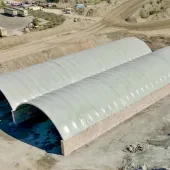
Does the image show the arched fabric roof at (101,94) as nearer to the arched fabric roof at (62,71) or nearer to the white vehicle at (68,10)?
the arched fabric roof at (62,71)

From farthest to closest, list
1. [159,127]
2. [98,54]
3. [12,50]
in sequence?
[12,50] → [98,54] → [159,127]

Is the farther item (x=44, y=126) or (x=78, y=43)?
(x=78, y=43)

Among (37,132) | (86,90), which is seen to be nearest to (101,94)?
(86,90)

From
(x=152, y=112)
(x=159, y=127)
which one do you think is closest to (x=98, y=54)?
(x=152, y=112)

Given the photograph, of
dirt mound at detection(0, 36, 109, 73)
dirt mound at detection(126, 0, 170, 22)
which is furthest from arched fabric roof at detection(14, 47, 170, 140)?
dirt mound at detection(126, 0, 170, 22)

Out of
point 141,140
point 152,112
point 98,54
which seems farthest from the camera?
point 98,54

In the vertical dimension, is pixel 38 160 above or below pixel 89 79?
below

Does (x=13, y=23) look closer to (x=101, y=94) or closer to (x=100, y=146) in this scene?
(x=101, y=94)

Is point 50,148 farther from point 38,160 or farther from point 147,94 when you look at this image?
point 147,94
